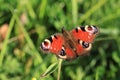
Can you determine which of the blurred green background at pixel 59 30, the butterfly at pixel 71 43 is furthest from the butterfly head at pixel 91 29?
the blurred green background at pixel 59 30

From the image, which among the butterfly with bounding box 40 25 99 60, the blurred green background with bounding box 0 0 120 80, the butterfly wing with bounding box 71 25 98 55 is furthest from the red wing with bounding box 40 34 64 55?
the blurred green background with bounding box 0 0 120 80

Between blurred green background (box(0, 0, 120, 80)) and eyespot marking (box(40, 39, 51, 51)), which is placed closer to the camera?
eyespot marking (box(40, 39, 51, 51))

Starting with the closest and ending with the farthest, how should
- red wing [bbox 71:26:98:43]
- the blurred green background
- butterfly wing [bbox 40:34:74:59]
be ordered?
butterfly wing [bbox 40:34:74:59]
red wing [bbox 71:26:98:43]
the blurred green background

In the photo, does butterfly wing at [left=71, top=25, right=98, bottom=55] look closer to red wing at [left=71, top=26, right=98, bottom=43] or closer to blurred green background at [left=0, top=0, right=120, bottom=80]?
red wing at [left=71, top=26, right=98, bottom=43]

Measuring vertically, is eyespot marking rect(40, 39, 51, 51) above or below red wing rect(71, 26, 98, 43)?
above

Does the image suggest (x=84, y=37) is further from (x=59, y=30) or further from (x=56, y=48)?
(x=59, y=30)

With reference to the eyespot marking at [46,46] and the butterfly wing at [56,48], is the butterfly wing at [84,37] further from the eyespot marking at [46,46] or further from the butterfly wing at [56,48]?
the eyespot marking at [46,46]
